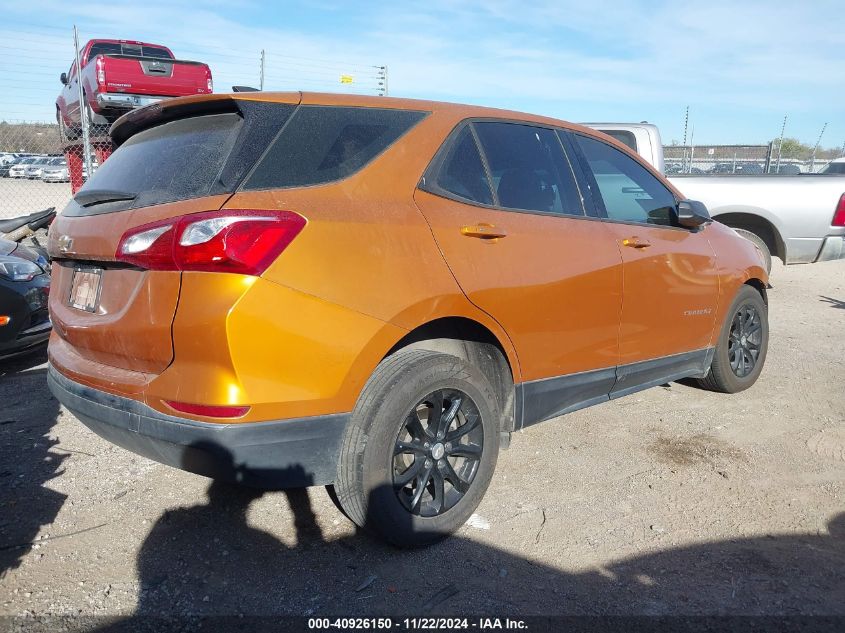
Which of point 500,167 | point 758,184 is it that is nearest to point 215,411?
point 500,167

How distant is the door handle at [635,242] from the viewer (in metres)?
3.68

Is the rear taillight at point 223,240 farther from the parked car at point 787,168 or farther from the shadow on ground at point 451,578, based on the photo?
the parked car at point 787,168

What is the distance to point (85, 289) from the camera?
2.80 metres

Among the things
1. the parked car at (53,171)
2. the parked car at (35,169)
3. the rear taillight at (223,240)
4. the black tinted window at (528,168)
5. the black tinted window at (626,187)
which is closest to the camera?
the rear taillight at (223,240)

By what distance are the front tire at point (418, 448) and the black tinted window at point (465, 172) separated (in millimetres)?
729

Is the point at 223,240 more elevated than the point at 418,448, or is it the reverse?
the point at 223,240

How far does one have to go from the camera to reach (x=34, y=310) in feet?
16.8

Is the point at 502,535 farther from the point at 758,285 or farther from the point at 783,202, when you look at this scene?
the point at 783,202

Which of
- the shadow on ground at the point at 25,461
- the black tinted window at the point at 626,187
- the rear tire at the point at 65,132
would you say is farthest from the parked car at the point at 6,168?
the black tinted window at the point at 626,187

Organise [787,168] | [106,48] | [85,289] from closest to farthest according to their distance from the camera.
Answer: [85,289] < [106,48] < [787,168]

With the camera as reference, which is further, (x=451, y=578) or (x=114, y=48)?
(x=114, y=48)

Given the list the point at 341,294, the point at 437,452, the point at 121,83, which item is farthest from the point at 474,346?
the point at 121,83

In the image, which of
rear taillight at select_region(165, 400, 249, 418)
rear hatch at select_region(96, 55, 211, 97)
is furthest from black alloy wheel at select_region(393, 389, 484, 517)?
rear hatch at select_region(96, 55, 211, 97)

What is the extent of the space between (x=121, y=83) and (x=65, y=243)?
8125mm
